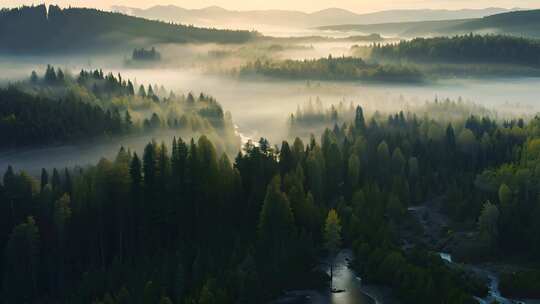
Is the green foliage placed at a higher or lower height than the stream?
lower

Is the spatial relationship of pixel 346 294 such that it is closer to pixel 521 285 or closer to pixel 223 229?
pixel 521 285

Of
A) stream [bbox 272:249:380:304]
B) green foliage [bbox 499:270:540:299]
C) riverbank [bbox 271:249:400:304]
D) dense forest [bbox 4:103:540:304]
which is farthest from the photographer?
green foliage [bbox 499:270:540:299]

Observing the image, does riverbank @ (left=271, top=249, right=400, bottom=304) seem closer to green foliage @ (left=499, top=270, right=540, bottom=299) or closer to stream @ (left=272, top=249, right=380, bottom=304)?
stream @ (left=272, top=249, right=380, bottom=304)

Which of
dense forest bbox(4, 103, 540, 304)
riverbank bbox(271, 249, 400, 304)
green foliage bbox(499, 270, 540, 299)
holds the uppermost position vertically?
dense forest bbox(4, 103, 540, 304)

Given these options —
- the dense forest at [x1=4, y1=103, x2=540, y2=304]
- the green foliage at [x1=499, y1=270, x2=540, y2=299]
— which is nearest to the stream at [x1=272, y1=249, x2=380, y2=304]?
the dense forest at [x1=4, y1=103, x2=540, y2=304]

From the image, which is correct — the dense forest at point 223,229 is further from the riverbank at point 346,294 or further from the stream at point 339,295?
the stream at point 339,295

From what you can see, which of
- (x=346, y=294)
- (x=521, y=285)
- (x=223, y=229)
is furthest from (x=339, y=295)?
(x=223, y=229)

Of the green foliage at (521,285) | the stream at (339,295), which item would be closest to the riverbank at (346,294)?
the stream at (339,295)

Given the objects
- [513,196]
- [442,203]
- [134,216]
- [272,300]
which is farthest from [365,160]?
[272,300]

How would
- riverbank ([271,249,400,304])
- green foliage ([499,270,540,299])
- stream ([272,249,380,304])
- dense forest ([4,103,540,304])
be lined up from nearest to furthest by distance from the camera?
1. stream ([272,249,380,304])
2. riverbank ([271,249,400,304])
3. dense forest ([4,103,540,304])
4. green foliage ([499,270,540,299])
